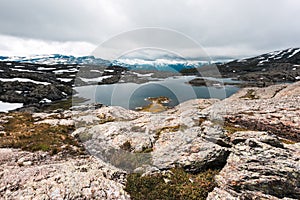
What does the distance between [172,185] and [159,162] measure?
2.26 metres

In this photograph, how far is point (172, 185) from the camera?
11617 millimetres

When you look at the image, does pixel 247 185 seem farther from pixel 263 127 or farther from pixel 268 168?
pixel 263 127

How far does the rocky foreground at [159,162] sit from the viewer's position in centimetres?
1062

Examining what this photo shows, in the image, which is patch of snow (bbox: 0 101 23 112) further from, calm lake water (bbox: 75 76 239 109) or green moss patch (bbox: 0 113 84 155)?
green moss patch (bbox: 0 113 84 155)

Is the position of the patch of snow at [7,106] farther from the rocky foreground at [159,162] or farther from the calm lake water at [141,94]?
the rocky foreground at [159,162]

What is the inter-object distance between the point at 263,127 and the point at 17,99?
92437 mm

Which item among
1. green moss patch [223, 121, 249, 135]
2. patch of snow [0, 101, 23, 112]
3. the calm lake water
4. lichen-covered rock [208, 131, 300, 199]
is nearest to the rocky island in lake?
lichen-covered rock [208, 131, 300, 199]

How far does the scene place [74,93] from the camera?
118875 mm

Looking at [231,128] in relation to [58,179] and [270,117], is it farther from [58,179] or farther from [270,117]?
[58,179]

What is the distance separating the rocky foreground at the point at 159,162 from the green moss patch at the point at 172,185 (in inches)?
2.2

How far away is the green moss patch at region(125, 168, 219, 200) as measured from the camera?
10.9 meters

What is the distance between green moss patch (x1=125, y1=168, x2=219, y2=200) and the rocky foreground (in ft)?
0.18

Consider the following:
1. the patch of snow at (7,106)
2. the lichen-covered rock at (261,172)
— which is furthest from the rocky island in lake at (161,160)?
the patch of snow at (7,106)

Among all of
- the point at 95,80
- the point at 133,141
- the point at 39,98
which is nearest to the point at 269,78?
the point at 95,80
